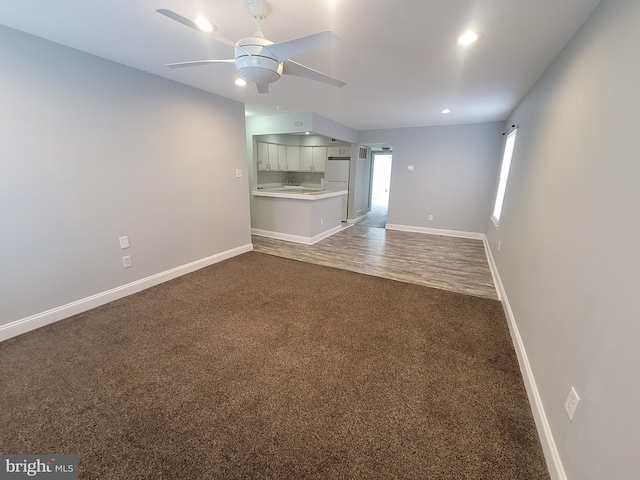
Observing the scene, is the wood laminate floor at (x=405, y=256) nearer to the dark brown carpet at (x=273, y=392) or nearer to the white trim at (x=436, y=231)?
the white trim at (x=436, y=231)

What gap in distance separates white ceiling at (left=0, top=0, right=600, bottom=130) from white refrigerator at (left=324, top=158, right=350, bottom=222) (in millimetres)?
3328

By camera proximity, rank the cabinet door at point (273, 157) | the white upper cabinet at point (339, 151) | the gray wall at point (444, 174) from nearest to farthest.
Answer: the gray wall at point (444, 174), the cabinet door at point (273, 157), the white upper cabinet at point (339, 151)

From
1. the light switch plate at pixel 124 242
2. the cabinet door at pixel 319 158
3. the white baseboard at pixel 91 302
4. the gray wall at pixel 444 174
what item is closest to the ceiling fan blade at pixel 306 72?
the light switch plate at pixel 124 242

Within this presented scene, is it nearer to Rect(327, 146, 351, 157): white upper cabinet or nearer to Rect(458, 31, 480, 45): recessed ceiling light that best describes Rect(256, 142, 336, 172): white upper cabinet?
Rect(327, 146, 351, 157): white upper cabinet

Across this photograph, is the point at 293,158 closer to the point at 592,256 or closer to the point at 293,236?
the point at 293,236

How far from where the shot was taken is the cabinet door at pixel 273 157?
20.1 ft

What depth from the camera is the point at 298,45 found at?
1.38m

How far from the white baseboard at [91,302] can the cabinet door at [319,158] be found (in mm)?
4024

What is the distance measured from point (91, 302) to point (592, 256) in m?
3.94

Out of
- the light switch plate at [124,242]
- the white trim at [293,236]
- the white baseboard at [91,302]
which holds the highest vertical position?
the light switch plate at [124,242]

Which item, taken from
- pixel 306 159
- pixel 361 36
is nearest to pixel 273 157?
pixel 306 159

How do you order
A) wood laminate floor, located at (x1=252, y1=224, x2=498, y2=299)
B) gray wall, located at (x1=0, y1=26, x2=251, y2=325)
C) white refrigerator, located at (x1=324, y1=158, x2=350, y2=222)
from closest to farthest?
1. gray wall, located at (x1=0, y1=26, x2=251, y2=325)
2. wood laminate floor, located at (x1=252, y1=224, x2=498, y2=299)
3. white refrigerator, located at (x1=324, y1=158, x2=350, y2=222)

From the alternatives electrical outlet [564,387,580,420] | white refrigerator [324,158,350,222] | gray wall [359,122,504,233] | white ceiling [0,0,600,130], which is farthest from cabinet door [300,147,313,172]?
electrical outlet [564,387,580,420]

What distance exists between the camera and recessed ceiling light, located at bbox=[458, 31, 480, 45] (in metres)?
1.83
